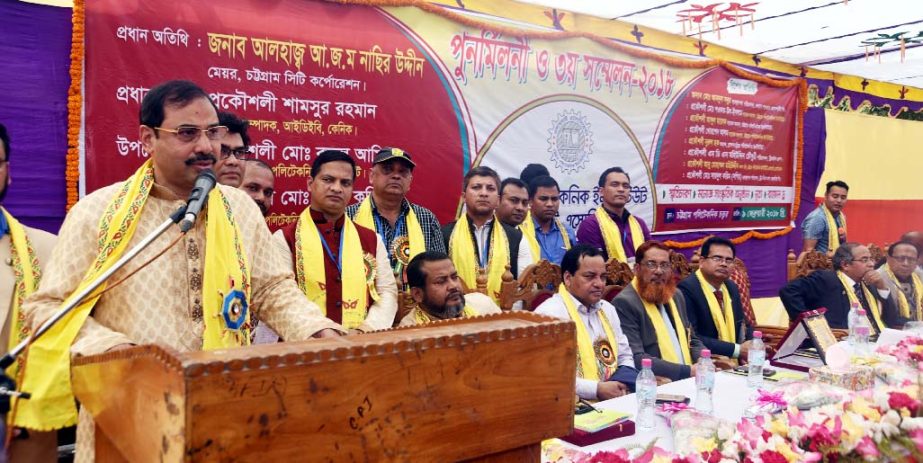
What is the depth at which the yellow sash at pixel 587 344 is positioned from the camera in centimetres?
294

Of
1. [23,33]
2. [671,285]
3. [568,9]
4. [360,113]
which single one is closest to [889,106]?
[568,9]

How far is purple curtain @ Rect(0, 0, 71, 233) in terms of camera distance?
3.14m

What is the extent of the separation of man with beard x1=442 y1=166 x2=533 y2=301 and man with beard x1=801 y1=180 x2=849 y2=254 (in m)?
3.83

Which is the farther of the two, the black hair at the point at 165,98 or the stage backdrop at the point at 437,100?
the stage backdrop at the point at 437,100

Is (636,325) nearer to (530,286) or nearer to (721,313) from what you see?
(530,286)

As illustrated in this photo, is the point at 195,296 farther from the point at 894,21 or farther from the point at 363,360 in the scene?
the point at 894,21

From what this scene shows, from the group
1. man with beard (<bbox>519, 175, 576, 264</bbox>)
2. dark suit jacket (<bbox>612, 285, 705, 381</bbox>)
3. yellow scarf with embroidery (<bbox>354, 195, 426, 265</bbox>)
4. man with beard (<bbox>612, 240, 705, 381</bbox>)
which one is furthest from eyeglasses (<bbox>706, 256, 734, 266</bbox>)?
yellow scarf with embroidery (<bbox>354, 195, 426, 265</bbox>)

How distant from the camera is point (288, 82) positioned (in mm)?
3965

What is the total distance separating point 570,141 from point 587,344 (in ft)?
9.30

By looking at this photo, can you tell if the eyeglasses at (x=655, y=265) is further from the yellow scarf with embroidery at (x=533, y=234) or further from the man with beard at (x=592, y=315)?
the yellow scarf with embroidery at (x=533, y=234)

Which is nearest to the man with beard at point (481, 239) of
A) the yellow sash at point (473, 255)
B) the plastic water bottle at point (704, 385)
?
the yellow sash at point (473, 255)

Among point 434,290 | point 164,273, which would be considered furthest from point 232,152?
point 164,273

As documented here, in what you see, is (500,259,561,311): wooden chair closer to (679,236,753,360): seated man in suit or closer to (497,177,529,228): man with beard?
(497,177,529,228): man with beard

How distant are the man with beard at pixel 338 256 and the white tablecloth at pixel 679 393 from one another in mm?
1022
